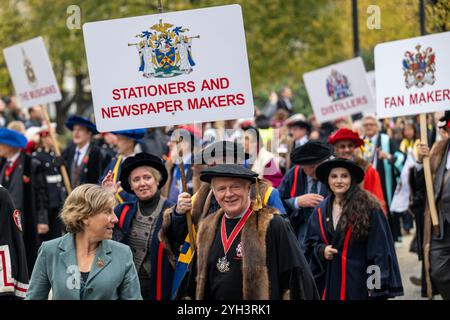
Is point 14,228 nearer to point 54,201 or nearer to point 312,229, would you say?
point 312,229

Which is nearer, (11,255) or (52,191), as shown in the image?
(11,255)

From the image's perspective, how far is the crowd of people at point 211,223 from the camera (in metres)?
6.51

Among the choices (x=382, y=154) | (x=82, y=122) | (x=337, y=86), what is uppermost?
(x=337, y=86)

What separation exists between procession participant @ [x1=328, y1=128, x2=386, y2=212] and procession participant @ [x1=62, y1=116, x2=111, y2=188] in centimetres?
404

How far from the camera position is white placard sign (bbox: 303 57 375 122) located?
14336 mm

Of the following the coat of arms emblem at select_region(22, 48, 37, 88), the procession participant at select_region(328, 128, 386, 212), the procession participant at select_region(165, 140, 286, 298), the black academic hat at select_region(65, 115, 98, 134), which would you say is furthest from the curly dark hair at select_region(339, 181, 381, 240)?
the coat of arms emblem at select_region(22, 48, 37, 88)

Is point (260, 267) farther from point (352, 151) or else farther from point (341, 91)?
point (341, 91)

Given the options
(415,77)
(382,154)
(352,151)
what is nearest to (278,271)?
(415,77)

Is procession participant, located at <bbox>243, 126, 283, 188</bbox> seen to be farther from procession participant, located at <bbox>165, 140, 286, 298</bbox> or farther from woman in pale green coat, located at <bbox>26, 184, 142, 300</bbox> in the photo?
woman in pale green coat, located at <bbox>26, 184, 142, 300</bbox>

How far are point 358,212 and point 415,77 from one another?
2.04 meters

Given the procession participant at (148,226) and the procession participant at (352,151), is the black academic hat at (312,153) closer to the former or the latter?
the procession participant at (352,151)

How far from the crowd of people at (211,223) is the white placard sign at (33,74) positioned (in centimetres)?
66

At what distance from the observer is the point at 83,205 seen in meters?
6.59

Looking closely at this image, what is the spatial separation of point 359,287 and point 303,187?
2.03 m
